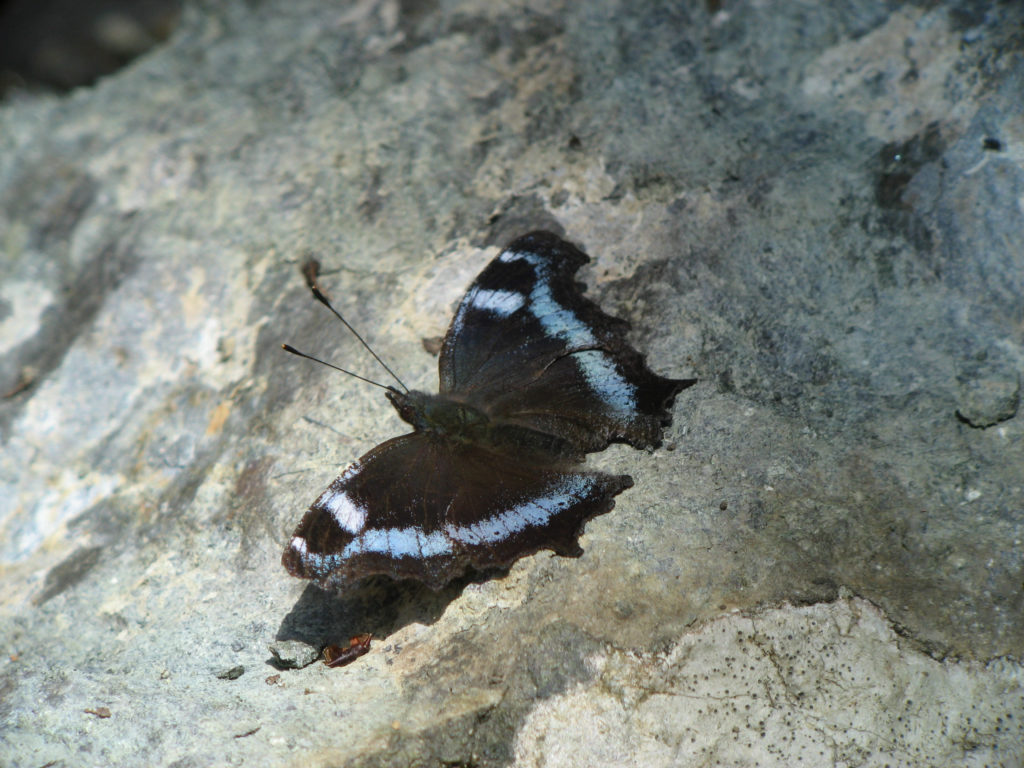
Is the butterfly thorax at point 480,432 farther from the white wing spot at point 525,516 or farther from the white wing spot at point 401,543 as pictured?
the white wing spot at point 401,543

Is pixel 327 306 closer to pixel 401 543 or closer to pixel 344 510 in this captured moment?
pixel 344 510

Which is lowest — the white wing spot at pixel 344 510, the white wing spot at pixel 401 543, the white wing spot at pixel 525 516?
the white wing spot at pixel 525 516

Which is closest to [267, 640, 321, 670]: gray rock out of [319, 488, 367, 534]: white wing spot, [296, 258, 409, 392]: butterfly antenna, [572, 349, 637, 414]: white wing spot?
[319, 488, 367, 534]: white wing spot

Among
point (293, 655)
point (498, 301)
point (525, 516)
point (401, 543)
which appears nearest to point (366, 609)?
point (293, 655)

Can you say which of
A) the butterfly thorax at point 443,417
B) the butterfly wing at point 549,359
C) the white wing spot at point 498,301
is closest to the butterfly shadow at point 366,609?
the butterfly thorax at point 443,417

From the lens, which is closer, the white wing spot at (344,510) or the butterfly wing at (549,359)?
the white wing spot at (344,510)

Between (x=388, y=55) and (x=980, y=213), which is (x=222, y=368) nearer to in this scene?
(x=388, y=55)

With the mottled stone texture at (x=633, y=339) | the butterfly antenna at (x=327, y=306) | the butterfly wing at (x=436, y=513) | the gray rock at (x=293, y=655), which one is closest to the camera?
the mottled stone texture at (x=633, y=339)
